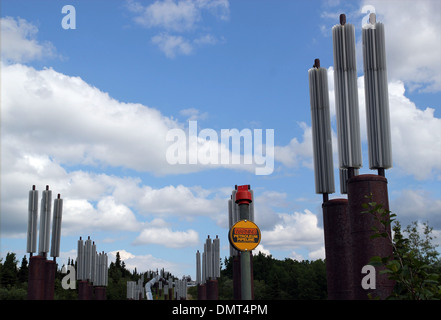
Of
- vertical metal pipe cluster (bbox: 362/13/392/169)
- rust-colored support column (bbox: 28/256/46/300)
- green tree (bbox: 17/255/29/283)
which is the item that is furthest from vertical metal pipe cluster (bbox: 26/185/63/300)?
green tree (bbox: 17/255/29/283)

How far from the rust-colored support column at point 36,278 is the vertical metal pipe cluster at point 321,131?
24501 millimetres

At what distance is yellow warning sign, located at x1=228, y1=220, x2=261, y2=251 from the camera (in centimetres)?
962

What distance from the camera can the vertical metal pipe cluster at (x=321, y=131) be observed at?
22375 millimetres

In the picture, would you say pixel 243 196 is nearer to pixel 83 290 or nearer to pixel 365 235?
pixel 365 235

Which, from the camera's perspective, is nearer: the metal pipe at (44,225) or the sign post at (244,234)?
the sign post at (244,234)

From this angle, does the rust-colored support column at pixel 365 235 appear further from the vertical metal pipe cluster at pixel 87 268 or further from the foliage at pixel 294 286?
the foliage at pixel 294 286

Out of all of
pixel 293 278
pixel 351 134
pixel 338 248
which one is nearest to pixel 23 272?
pixel 293 278

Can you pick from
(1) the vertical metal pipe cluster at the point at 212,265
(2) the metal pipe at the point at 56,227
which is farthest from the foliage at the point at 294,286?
(2) the metal pipe at the point at 56,227

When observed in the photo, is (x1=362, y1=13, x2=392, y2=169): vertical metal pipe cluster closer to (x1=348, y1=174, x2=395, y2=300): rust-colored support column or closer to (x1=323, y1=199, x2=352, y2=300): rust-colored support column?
(x1=348, y1=174, x2=395, y2=300): rust-colored support column

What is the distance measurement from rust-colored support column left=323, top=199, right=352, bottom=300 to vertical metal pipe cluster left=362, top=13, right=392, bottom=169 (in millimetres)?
2668

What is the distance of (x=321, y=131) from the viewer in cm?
2242

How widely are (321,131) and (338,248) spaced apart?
5226 millimetres
